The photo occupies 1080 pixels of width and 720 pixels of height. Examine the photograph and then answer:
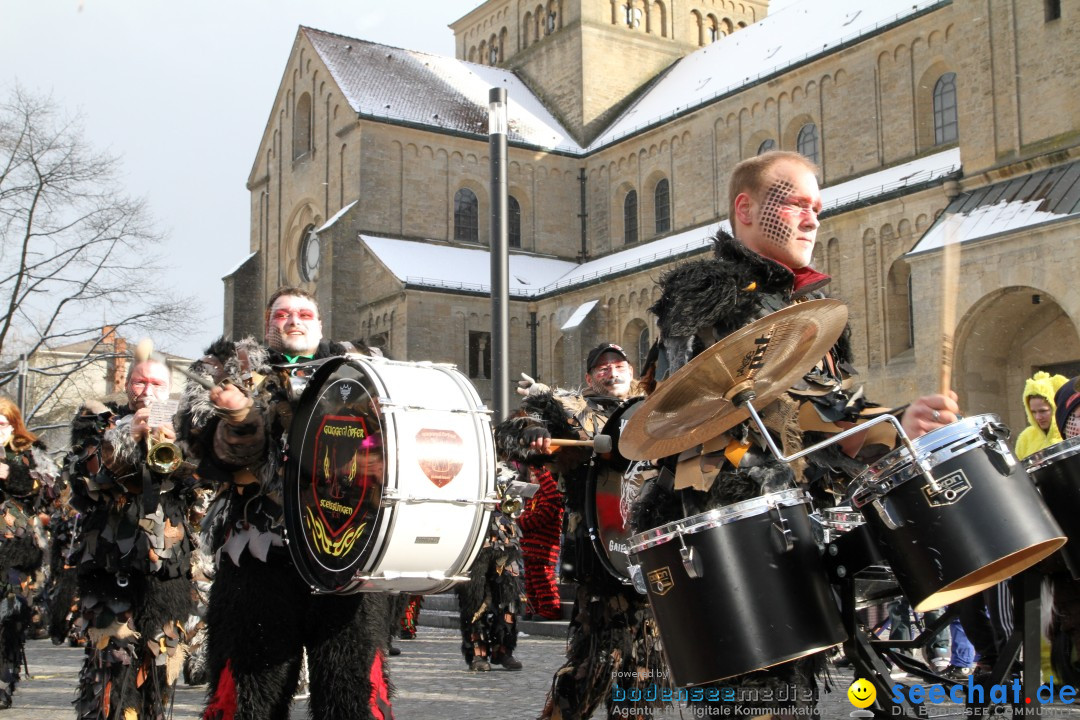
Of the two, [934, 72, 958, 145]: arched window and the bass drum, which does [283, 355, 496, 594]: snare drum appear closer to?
the bass drum

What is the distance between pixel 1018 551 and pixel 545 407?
3.20 metres

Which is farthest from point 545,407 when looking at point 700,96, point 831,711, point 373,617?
point 700,96

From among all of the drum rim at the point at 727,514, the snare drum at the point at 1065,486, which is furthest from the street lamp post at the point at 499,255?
the drum rim at the point at 727,514

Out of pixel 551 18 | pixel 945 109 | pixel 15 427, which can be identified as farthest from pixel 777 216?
pixel 551 18

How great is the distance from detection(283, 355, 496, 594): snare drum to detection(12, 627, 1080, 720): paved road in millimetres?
2462

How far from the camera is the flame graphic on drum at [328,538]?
4008 millimetres

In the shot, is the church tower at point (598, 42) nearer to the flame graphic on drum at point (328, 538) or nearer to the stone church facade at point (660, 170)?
the stone church facade at point (660, 170)

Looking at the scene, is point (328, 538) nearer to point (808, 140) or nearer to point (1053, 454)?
point (1053, 454)

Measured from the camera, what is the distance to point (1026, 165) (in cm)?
2273

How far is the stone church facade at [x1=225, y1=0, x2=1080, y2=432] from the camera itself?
2297cm

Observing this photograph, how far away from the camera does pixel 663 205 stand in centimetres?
4053

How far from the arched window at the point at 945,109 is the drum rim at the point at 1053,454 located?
29004 millimetres

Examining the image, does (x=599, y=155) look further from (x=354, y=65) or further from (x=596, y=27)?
(x=354, y=65)

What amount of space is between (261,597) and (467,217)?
A: 3892 cm
